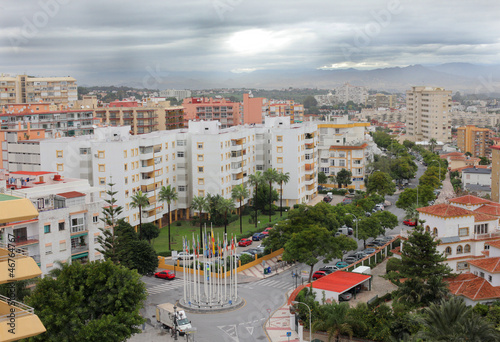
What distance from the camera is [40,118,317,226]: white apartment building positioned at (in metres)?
60.5

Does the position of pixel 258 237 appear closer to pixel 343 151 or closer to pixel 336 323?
pixel 336 323

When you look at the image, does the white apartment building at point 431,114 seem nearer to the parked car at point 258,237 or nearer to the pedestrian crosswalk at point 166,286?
the parked car at point 258,237

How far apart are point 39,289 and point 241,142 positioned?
44.5 metres

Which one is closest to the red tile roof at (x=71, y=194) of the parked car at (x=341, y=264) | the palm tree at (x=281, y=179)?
the parked car at (x=341, y=264)

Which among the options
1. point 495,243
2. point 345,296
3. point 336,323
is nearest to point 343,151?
point 495,243

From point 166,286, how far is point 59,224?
11048 millimetres

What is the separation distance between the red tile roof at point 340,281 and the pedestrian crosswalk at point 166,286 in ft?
41.2

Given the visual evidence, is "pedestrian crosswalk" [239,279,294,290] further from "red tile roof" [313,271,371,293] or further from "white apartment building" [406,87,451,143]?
"white apartment building" [406,87,451,143]

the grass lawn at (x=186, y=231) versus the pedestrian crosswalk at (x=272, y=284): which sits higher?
the grass lawn at (x=186, y=231)

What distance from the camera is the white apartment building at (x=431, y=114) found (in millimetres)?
160750

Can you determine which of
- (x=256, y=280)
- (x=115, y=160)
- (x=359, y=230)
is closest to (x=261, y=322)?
(x=256, y=280)

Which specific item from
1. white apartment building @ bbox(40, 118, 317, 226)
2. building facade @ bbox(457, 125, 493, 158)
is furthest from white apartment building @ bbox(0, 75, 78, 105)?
building facade @ bbox(457, 125, 493, 158)

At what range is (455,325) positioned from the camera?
2736 centimetres

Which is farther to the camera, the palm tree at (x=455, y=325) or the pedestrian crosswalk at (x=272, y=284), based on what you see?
the pedestrian crosswalk at (x=272, y=284)
